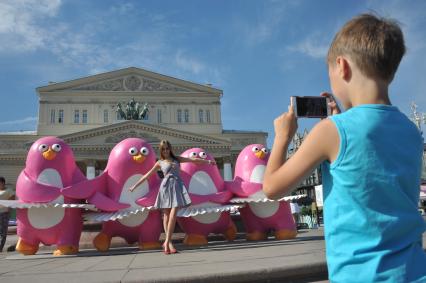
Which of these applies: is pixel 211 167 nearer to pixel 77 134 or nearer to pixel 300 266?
pixel 300 266

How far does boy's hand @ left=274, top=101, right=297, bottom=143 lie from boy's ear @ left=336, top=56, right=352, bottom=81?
0.21 meters

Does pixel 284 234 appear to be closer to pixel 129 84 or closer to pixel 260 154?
pixel 260 154

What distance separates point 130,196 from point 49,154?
51.5 inches

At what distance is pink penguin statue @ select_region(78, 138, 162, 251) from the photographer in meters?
5.86

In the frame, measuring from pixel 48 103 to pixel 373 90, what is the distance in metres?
49.8

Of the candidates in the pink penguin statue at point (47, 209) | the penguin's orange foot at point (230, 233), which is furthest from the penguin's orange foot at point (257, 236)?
the pink penguin statue at point (47, 209)

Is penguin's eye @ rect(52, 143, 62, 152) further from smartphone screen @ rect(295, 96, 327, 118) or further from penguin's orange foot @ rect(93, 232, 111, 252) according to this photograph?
smartphone screen @ rect(295, 96, 327, 118)

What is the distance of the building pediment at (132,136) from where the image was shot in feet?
130

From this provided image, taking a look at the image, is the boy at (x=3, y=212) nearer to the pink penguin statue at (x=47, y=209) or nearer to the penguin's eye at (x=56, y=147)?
the pink penguin statue at (x=47, y=209)

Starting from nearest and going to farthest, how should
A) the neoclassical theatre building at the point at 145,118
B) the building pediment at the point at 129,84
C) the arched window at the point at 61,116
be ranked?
1. the neoclassical theatre building at the point at 145,118
2. the arched window at the point at 61,116
3. the building pediment at the point at 129,84

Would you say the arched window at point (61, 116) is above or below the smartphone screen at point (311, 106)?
above

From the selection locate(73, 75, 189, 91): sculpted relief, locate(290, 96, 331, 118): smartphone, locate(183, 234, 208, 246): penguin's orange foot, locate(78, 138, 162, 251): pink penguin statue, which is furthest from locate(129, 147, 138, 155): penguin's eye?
locate(73, 75, 189, 91): sculpted relief

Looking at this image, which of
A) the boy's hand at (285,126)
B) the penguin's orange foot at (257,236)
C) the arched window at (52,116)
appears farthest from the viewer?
the arched window at (52,116)

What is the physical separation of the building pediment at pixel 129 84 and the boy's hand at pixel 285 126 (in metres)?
48.3
